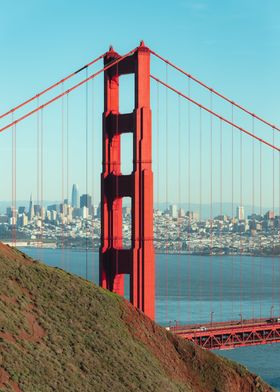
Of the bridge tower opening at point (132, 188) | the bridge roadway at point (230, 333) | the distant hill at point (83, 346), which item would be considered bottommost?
the bridge roadway at point (230, 333)

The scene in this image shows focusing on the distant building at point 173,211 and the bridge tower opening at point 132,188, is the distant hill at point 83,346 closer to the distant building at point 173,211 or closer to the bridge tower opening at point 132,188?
the bridge tower opening at point 132,188

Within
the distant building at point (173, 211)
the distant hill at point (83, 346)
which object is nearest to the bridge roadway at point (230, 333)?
the distant hill at point (83, 346)

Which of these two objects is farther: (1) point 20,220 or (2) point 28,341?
(1) point 20,220

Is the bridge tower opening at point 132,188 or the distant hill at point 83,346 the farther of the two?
the bridge tower opening at point 132,188

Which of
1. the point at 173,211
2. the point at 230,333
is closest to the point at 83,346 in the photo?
the point at 230,333

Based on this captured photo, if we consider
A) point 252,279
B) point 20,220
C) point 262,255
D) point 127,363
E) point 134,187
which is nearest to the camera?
point 127,363

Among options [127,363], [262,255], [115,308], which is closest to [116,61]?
[115,308]

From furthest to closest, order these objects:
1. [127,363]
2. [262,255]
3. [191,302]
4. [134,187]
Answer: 1. [262,255]
2. [191,302]
3. [134,187]
4. [127,363]

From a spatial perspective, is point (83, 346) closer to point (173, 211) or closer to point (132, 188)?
point (132, 188)

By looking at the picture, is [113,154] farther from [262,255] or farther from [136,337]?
[262,255]
